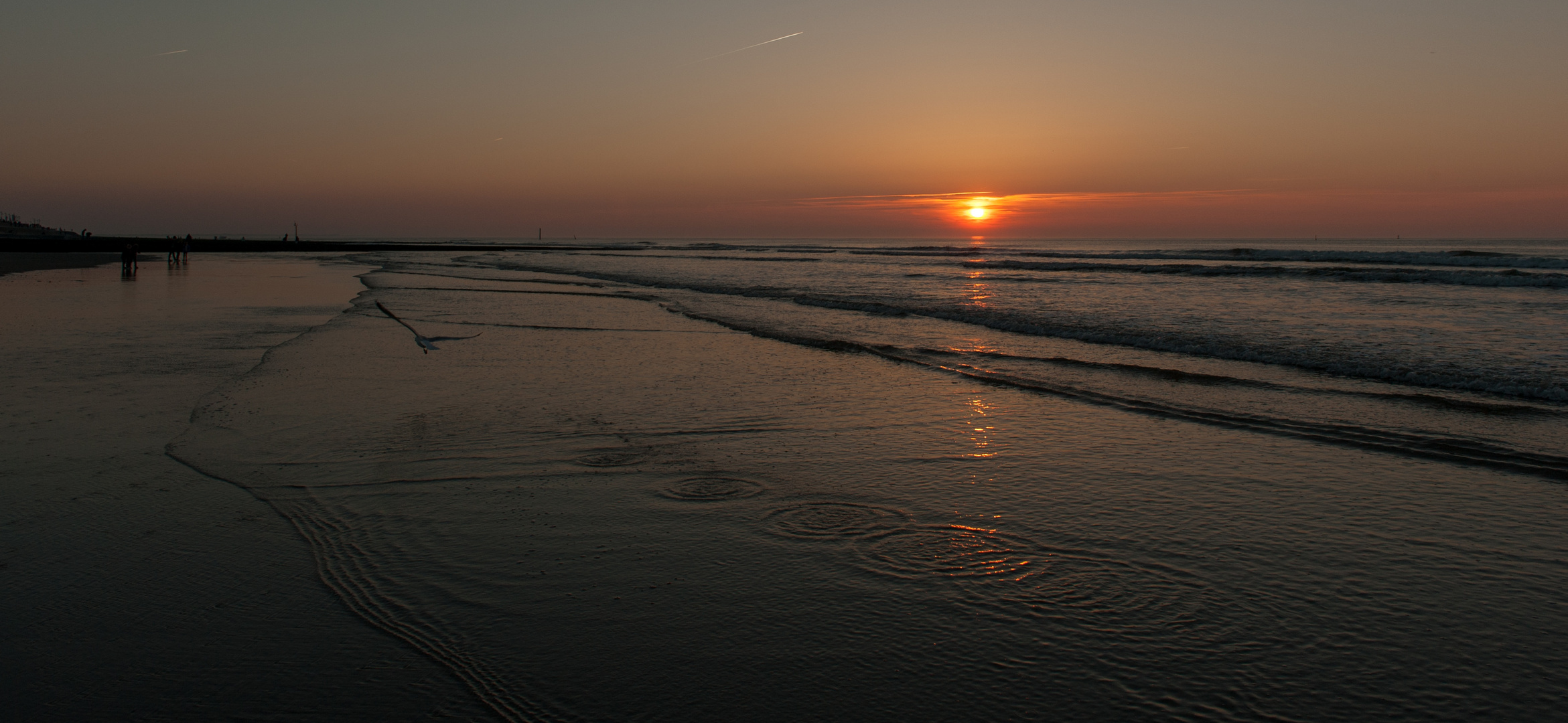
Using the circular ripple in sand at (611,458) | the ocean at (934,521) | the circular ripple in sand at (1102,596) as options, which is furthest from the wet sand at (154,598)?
the circular ripple in sand at (1102,596)

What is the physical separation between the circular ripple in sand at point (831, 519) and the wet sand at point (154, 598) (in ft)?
7.23

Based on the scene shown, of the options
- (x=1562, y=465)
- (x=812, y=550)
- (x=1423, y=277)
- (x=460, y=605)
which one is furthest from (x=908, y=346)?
(x=1423, y=277)

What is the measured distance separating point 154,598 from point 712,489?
10.1ft

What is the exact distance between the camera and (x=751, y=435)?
24.7ft

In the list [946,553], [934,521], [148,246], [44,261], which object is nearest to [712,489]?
[934,521]

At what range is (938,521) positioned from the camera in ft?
16.9

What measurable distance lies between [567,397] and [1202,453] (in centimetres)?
599

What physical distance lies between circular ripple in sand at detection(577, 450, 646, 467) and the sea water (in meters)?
0.04

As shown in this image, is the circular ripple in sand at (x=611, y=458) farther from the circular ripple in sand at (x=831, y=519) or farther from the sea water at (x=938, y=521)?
the circular ripple in sand at (x=831, y=519)

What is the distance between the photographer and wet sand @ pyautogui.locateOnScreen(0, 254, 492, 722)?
311 centimetres

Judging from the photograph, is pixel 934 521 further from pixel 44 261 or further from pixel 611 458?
pixel 44 261

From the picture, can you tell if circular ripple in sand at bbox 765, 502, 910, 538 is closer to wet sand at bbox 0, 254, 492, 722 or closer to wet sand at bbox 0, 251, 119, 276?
wet sand at bbox 0, 254, 492, 722

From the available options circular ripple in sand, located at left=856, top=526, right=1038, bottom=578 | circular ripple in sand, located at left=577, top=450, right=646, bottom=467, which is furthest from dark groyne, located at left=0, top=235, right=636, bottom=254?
circular ripple in sand, located at left=856, top=526, right=1038, bottom=578

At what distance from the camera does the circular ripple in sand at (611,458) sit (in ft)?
21.3
